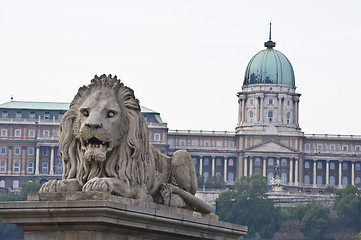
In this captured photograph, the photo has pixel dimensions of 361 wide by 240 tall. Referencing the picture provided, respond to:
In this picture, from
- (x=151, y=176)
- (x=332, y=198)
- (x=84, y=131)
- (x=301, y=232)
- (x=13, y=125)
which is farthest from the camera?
(x=13, y=125)

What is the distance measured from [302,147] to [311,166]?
2864 mm

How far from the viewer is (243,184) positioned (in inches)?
7023

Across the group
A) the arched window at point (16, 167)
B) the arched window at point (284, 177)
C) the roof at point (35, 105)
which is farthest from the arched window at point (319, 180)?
the arched window at point (16, 167)

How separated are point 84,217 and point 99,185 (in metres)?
0.66

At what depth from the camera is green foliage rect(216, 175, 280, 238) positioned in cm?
16225

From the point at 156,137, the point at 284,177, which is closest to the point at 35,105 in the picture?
the point at 156,137

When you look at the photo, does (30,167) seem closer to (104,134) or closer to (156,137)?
(156,137)

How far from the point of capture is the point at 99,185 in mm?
13844

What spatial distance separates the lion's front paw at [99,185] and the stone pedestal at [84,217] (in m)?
0.17

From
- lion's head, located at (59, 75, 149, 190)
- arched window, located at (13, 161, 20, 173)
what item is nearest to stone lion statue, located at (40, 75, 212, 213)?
lion's head, located at (59, 75, 149, 190)

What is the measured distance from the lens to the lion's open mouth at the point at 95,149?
46.1 feet

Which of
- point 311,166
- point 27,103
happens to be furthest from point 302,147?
point 27,103

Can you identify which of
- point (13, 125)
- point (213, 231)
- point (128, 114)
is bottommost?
point (213, 231)

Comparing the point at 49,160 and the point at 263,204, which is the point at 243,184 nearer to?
the point at 263,204
